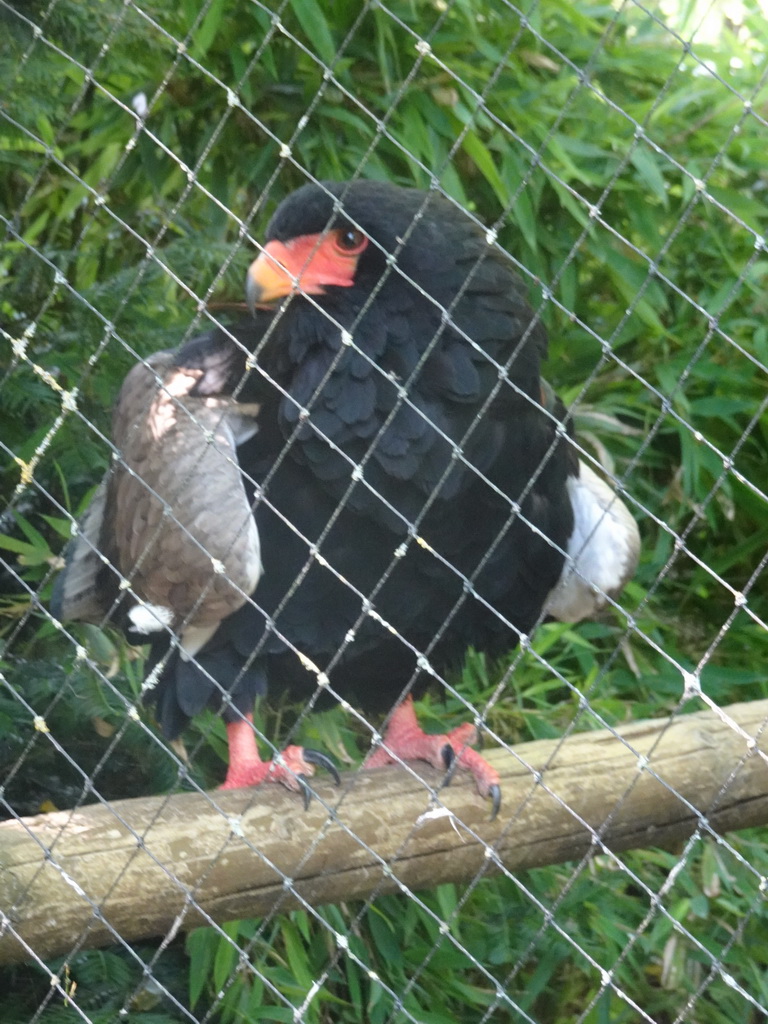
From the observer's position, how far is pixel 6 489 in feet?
6.61

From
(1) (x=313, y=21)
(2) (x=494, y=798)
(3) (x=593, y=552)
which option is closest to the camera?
(2) (x=494, y=798)

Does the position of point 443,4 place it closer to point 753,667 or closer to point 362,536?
point 362,536

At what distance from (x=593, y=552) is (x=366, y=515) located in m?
0.42

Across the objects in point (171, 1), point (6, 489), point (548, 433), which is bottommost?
point (6, 489)

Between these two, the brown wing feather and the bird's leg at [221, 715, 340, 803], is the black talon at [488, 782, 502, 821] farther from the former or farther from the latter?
the brown wing feather

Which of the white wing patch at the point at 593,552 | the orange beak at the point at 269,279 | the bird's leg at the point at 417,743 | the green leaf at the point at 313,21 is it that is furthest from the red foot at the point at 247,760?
the green leaf at the point at 313,21

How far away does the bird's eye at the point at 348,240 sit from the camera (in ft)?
5.45

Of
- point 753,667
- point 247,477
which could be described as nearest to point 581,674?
point 753,667

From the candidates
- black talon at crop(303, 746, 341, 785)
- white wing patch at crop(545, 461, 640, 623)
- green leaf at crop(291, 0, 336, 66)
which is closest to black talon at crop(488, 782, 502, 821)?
black talon at crop(303, 746, 341, 785)

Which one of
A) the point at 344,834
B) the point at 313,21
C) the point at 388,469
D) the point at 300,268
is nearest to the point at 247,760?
the point at 344,834

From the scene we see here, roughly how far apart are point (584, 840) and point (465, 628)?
40cm

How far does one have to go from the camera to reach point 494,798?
1621 mm

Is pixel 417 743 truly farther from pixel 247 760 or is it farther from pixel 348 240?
pixel 348 240

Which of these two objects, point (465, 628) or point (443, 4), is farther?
A: point (443, 4)
